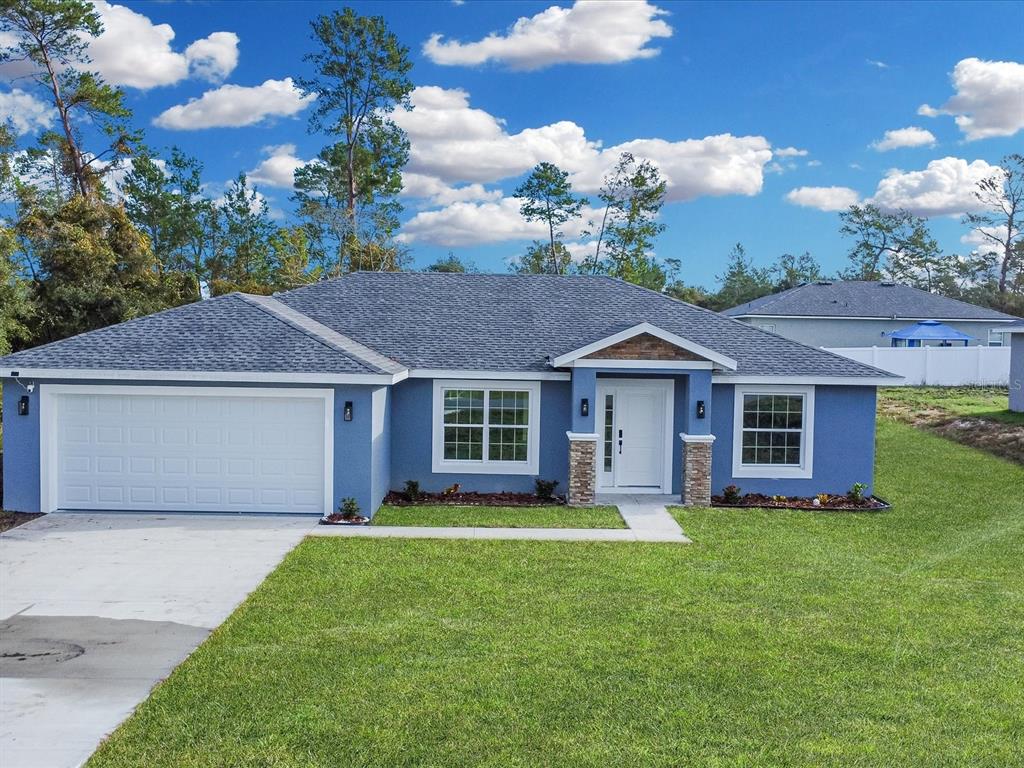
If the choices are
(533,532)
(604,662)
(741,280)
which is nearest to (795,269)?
(741,280)

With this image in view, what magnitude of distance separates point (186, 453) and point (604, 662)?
932cm

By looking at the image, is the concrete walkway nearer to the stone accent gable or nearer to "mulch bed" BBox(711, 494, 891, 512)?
"mulch bed" BBox(711, 494, 891, 512)

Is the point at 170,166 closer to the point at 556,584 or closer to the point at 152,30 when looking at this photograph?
the point at 152,30

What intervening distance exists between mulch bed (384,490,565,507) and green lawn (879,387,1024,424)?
1723 cm

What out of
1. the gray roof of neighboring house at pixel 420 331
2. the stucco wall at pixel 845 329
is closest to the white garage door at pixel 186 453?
the gray roof of neighboring house at pixel 420 331

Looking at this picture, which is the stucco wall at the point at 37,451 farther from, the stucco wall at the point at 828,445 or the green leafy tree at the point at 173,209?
Result: the green leafy tree at the point at 173,209

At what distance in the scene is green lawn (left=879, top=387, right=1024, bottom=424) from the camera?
27.4 meters

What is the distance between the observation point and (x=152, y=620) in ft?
29.2

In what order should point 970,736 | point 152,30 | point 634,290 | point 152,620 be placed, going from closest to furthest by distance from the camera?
point 970,736 → point 152,620 → point 634,290 → point 152,30

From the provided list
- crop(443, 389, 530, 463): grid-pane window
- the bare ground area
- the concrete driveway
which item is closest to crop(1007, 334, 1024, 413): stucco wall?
the bare ground area

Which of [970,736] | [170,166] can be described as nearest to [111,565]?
[970,736]

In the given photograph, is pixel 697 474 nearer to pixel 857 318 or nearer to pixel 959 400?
pixel 959 400

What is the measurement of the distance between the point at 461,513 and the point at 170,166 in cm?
4013

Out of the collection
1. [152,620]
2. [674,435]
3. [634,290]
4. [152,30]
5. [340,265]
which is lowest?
[152,620]
